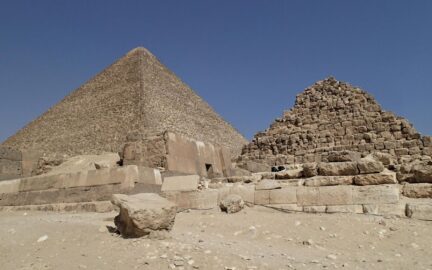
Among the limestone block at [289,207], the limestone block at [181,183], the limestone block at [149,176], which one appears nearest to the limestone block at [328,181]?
the limestone block at [289,207]

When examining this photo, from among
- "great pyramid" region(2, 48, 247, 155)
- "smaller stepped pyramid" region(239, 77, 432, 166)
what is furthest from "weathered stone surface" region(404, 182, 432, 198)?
"great pyramid" region(2, 48, 247, 155)

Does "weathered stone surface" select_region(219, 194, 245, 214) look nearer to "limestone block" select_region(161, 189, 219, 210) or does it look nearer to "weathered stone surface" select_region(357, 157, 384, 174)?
"limestone block" select_region(161, 189, 219, 210)

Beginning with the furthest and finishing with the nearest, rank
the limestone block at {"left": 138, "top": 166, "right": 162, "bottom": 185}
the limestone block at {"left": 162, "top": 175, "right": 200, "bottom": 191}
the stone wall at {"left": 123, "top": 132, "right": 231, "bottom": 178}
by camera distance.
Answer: the stone wall at {"left": 123, "top": 132, "right": 231, "bottom": 178} → the limestone block at {"left": 138, "top": 166, "right": 162, "bottom": 185} → the limestone block at {"left": 162, "top": 175, "right": 200, "bottom": 191}

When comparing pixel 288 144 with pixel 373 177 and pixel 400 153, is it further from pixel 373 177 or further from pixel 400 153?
pixel 373 177

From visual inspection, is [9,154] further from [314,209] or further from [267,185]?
[314,209]

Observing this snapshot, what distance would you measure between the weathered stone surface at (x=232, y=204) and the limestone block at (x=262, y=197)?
285 mm

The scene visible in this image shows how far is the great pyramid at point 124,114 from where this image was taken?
66375mm

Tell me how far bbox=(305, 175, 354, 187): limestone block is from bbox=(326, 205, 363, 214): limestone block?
1.43 ft

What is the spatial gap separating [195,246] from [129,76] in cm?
7707

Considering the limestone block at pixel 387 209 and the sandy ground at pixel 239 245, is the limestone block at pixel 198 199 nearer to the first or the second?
the sandy ground at pixel 239 245

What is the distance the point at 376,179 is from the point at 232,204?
1935mm

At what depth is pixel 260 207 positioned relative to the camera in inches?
230

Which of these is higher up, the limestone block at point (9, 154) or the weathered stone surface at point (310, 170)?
the limestone block at point (9, 154)

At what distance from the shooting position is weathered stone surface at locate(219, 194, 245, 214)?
5.64 metres
